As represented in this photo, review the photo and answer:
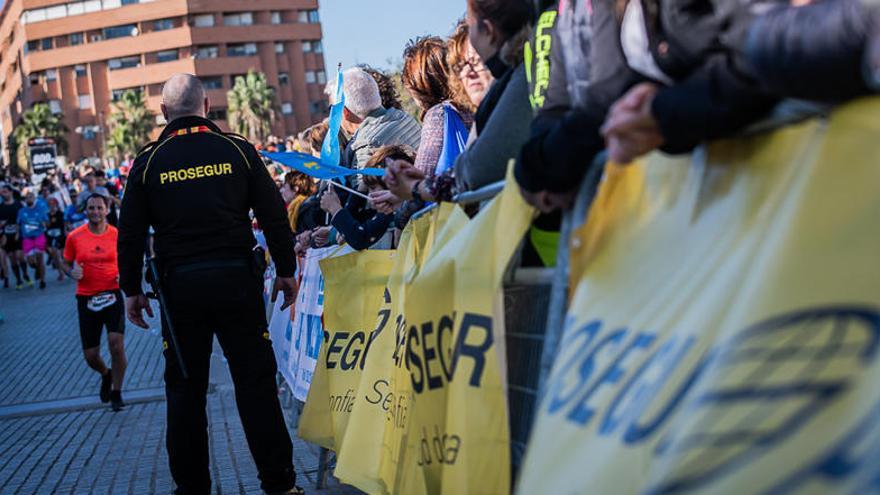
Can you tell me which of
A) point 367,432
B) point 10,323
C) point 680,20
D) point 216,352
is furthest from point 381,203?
point 10,323

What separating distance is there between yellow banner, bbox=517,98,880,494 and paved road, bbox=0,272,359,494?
A: 411 centimetres

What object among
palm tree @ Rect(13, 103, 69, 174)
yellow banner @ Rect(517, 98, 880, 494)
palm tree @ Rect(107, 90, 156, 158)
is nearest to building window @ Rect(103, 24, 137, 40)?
palm tree @ Rect(107, 90, 156, 158)

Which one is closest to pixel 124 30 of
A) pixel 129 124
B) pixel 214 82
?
pixel 214 82

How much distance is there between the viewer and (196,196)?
603 centimetres

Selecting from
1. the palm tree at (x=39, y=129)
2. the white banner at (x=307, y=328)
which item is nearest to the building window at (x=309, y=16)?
the palm tree at (x=39, y=129)

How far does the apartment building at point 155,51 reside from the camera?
396 ft

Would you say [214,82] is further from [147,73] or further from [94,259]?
[94,259]

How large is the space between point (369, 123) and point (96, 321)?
5234 millimetres

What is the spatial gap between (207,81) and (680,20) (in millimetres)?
122231

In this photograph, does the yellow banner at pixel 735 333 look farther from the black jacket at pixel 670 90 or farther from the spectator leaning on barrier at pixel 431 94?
the spectator leaning on barrier at pixel 431 94

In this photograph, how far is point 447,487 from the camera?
129 inches

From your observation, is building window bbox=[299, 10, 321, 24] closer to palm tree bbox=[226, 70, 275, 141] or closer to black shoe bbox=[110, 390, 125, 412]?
palm tree bbox=[226, 70, 275, 141]

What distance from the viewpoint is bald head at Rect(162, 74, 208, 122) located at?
6.27 m

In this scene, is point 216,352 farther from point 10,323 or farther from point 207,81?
point 207,81
